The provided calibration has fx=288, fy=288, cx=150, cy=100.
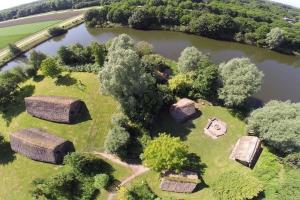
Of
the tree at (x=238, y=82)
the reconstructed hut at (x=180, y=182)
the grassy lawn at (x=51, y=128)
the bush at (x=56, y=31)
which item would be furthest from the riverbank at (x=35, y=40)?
the reconstructed hut at (x=180, y=182)

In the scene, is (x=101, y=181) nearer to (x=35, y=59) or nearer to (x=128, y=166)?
(x=128, y=166)

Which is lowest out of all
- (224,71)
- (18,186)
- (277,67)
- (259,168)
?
(18,186)

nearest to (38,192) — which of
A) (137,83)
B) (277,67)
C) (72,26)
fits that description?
(137,83)

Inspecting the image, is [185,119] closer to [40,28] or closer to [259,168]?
[259,168]

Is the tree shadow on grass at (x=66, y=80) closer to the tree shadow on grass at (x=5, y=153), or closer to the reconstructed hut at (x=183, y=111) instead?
the tree shadow on grass at (x=5, y=153)

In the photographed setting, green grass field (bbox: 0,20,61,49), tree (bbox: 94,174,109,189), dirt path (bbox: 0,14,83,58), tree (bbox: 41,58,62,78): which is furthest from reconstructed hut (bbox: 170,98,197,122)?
green grass field (bbox: 0,20,61,49)

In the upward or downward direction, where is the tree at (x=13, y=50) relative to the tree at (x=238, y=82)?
downward
